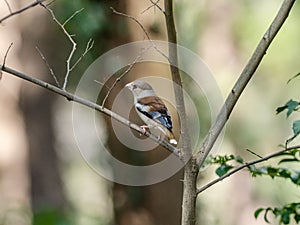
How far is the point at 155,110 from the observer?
1.68 metres

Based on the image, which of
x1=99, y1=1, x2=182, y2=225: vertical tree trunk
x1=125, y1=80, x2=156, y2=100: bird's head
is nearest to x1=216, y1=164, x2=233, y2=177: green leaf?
x1=125, y1=80, x2=156, y2=100: bird's head

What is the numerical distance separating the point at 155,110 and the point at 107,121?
148cm

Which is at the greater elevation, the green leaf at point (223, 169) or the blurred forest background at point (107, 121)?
the blurred forest background at point (107, 121)

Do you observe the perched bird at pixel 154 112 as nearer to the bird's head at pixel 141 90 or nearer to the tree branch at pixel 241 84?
the bird's head at pixel 141 90

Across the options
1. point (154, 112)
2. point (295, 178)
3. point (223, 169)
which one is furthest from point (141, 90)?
point (295, 178)

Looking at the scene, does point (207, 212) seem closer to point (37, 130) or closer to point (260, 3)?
point (37, 130)

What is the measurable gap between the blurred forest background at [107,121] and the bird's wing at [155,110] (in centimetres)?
39

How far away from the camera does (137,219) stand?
10.4 feet

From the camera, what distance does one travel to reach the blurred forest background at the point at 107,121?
3.11m

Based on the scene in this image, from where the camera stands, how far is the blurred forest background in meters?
3.11

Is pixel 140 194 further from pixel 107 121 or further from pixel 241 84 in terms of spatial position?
→ pixel 241 84

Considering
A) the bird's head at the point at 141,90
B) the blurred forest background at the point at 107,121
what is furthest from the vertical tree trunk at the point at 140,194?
the bird's head at the point at 141,90

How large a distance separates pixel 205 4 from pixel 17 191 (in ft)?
7.27

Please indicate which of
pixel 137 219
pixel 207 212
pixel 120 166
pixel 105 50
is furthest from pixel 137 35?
pixel 207 212
